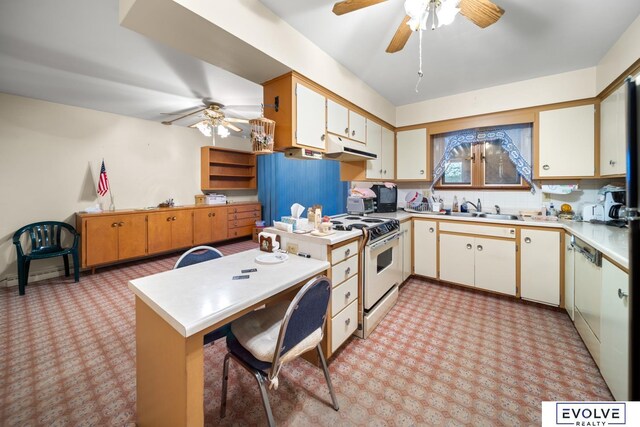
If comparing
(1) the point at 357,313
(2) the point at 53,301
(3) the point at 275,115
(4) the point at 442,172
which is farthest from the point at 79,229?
(4) the point at 442,172

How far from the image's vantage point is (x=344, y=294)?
190 centimetres

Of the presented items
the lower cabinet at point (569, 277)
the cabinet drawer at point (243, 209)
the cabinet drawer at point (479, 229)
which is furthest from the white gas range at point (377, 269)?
the cabinet drawer at point (243, 209)

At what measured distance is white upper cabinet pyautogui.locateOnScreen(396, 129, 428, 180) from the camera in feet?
11.8

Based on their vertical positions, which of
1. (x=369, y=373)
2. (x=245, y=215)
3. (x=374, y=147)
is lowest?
(x=369, y=373)

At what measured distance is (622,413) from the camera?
1160 millimetres

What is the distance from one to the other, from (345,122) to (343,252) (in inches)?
60.9

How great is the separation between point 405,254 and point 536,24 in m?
2.45

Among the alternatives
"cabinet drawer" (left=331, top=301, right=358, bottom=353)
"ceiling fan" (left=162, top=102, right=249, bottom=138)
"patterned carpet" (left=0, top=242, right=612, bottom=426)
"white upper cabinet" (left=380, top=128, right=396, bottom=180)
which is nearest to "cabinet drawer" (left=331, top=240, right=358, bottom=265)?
"cabinet drawer" (left=331, top=301, right=358, bottom=353)

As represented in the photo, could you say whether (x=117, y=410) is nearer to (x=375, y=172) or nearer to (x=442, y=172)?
(x=375, y=172)

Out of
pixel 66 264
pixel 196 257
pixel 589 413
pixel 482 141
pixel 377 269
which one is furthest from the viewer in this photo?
pixel 66 264

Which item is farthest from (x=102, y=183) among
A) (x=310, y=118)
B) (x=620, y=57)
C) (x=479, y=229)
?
(x=620, y=57)

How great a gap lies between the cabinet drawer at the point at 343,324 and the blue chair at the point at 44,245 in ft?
12.4

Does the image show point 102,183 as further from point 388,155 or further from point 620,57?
point 620,57

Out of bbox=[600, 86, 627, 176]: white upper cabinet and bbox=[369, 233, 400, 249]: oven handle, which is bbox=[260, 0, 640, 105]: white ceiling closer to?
bbox=[600, 86, 627, 176]: white upper cabinet
